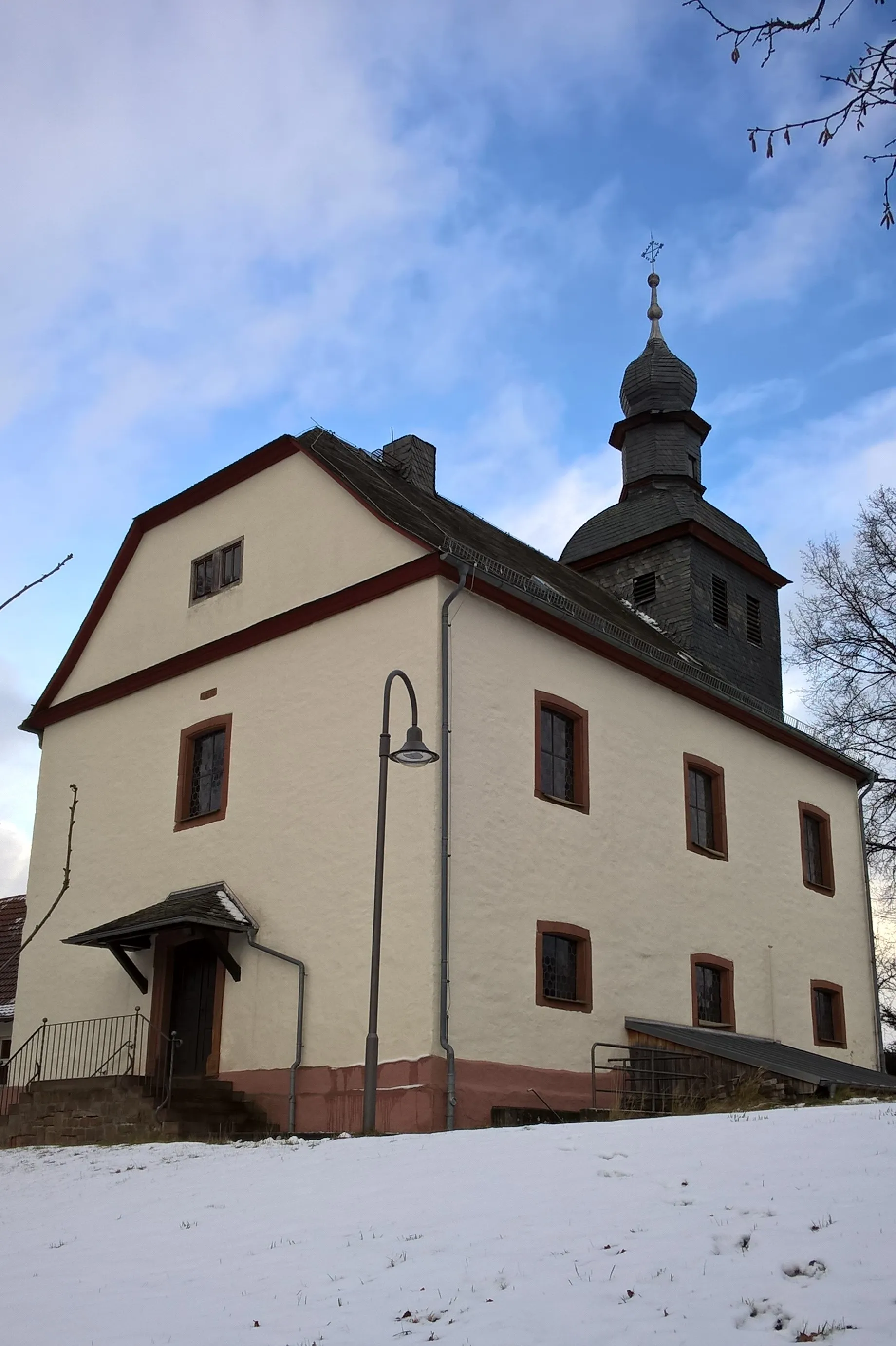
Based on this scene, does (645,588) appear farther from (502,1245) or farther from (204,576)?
(502,1245)

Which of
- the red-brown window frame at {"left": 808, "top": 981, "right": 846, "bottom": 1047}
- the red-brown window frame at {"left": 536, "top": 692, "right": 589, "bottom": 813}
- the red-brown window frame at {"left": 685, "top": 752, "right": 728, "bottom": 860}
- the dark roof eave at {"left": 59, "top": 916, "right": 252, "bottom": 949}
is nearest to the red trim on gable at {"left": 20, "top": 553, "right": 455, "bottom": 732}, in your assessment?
the red-brown window frame at {"left": 536, "top": 692, "right": 589, "bottom": 813}

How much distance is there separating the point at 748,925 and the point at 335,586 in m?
8.43

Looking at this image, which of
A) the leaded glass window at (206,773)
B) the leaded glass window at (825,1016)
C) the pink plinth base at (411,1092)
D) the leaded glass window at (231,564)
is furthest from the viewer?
the leaded glass window at (825,1016)

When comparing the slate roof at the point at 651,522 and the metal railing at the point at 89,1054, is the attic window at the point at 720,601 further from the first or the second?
the metal railing at the point at 89,1054

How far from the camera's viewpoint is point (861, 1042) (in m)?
24.0

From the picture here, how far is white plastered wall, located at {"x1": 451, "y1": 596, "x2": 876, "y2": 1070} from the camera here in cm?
1591

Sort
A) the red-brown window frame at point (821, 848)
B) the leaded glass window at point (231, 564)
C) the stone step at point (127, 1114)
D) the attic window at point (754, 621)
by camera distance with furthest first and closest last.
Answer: the attic window at point (754, 621), the red-brown window frame at point (821, 848), the leaded glass window at point (231, 564), the stone step at point (127, 1114)

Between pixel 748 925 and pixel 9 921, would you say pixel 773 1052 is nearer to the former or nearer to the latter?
pixel 748 925

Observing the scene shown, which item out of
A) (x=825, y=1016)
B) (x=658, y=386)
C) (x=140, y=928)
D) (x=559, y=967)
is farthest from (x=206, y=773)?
(x=658, y=386)

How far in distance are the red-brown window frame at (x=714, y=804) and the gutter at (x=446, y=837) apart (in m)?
5.57

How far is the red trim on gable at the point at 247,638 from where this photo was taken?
16812mm

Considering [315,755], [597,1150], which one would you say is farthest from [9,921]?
[597,1150]

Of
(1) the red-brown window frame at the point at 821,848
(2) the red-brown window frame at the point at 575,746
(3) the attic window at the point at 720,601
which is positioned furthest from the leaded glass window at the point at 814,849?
(2) the red-brown window frame at the point at 575,746

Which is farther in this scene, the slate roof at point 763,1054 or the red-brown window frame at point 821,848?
the red-brown window frame at point 821,848
